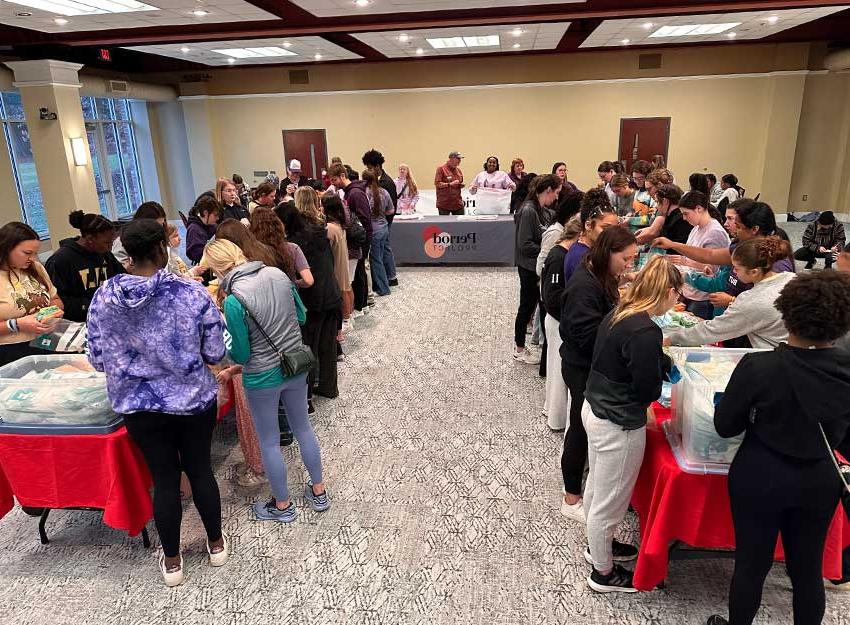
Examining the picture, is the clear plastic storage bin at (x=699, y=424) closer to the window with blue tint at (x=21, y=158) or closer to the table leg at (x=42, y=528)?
the table leg at (x=42, y=528)

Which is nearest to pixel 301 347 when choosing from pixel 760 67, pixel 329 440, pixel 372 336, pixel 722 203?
pixel 329 440

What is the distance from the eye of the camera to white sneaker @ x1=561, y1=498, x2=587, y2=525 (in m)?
2.84


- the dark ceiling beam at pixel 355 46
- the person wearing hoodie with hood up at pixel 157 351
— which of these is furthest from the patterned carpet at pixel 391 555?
the dark ceiling beam at pixel 355 46

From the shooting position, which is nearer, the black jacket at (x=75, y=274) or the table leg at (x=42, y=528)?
the table leg at (x=42, y=528)

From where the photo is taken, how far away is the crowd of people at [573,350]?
1.72m

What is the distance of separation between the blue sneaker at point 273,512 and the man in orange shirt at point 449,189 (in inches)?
232

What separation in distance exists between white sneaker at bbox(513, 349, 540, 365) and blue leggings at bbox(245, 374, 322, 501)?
7.53ft

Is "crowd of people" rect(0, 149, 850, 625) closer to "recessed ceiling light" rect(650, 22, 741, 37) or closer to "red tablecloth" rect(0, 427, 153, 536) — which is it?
"red tablecloth" rect(0, 427, 153, 536)

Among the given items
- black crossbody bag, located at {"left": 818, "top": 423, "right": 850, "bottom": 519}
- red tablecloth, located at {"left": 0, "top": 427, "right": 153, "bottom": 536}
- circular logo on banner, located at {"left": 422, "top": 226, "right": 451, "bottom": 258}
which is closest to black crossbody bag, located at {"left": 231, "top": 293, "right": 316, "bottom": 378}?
red tablecloth, located at {"left": 0, "top": 427, "right": 153, "bottom": 536}

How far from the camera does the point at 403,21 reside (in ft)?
23.6

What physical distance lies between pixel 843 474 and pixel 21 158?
1259 cm

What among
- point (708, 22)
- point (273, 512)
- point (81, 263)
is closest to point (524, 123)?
point (708, 22)

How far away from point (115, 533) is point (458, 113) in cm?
1052

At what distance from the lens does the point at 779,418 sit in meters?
1.70
